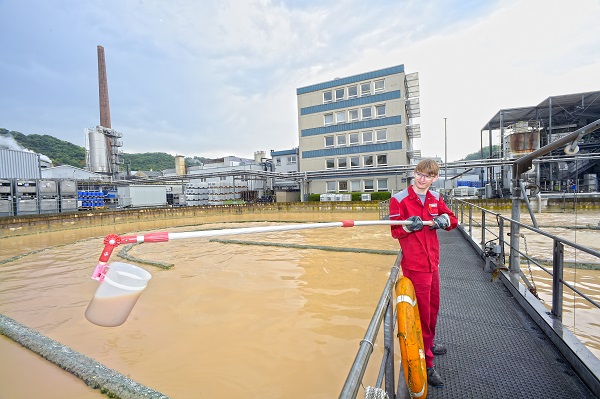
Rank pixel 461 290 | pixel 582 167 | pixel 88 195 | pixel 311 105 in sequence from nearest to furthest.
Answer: pixel 461 290
pixel 582 167
pixel 88 195
pixel 311 105

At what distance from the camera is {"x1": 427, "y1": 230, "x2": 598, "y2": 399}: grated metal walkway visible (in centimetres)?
199

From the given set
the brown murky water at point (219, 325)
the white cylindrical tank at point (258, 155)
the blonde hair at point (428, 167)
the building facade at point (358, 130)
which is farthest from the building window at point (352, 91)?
the blonde hair at point (428, 167)

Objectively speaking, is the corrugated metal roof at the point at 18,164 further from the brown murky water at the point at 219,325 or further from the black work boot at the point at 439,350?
the black work boot at the point at 439,350

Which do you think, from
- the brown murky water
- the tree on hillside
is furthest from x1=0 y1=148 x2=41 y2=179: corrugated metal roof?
the tree on hillside

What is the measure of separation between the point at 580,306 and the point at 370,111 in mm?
28263

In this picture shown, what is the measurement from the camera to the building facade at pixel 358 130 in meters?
28.4

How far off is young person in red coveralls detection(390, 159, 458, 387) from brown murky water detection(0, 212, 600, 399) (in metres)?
1.26

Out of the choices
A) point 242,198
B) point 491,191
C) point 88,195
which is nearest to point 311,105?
point 242,198

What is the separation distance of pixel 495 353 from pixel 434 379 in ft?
2.67

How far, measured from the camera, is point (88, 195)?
935 inches

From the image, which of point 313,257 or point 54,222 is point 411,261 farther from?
point 54,222

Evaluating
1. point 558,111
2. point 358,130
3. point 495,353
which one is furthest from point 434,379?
point 558,111

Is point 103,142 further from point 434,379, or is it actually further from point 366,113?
point 434,379

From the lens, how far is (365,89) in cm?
3025
